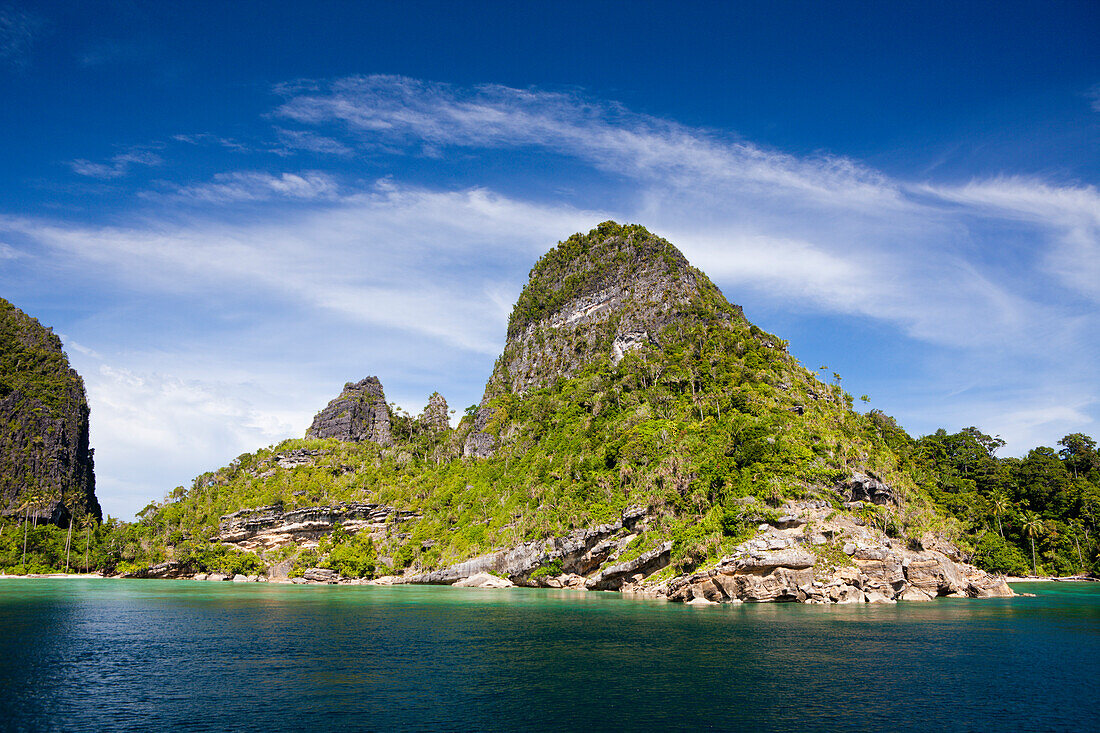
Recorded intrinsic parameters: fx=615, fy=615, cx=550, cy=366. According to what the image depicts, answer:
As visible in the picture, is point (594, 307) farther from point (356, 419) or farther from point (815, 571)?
point (815, 571)

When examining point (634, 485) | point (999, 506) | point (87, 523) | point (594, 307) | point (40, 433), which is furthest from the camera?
point (40, 433)

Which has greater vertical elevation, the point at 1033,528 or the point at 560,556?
the point at 1033,528

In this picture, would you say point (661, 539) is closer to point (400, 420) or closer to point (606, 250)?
point (606, 250)

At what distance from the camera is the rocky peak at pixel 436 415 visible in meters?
168

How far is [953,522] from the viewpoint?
95.9 meters

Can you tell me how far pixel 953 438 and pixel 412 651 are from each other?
132 meters

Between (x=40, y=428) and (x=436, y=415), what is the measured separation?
92.7 m

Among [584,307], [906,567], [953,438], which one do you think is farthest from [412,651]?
[953,438]

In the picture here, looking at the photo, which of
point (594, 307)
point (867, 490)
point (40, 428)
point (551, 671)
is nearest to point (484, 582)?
point (867, 490)

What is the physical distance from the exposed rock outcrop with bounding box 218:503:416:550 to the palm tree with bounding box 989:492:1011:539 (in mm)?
114387

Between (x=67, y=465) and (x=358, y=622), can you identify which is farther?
(x=67, y=465)

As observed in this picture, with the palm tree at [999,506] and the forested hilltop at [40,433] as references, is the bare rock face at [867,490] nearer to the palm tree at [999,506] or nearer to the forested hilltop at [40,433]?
the palm tree at [999,506]

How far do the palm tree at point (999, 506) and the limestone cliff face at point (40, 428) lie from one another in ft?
615

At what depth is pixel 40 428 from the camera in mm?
146000
